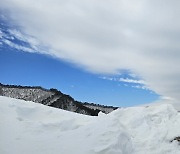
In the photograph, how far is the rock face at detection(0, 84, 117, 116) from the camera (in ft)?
64.9

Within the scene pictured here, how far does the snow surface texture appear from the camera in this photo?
7.95m

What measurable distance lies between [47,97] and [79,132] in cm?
1156

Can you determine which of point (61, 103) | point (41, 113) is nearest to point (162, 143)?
point (41, 113)

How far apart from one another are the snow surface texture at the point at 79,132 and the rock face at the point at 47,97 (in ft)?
28.0

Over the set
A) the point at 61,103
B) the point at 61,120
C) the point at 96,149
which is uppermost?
the point at 61,103

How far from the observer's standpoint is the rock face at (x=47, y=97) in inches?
779

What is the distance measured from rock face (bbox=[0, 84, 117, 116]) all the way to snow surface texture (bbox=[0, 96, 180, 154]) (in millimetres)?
8520

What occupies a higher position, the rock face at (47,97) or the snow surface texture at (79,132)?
the rock face at (47,97)

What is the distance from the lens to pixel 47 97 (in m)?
20.1

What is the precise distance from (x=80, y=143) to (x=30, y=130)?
1.33 m

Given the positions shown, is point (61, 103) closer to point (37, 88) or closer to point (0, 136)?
point (37, 88)

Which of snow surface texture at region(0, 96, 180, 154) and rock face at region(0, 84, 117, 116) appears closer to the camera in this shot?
snow surface texture at region(0, 96, 180, 154)

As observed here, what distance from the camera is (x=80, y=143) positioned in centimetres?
819

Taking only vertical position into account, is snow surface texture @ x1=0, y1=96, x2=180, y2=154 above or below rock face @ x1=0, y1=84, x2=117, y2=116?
below
